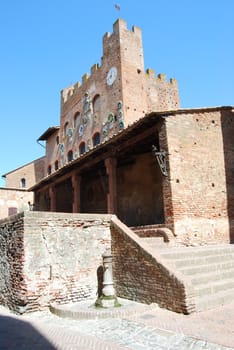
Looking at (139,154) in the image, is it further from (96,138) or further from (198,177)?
(96,138)

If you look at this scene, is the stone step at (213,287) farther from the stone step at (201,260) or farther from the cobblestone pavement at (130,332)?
the stone step at (201,260)

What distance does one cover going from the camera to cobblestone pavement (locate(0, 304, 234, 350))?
438 cm

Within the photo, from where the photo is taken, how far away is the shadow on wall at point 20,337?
454 cm

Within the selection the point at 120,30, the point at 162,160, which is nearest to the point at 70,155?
the point at 120,30

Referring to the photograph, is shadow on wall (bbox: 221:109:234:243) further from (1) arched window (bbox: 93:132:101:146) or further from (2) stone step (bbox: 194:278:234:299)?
(1) arched window (bbox: 93:132:101:146)

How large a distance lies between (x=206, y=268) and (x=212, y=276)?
1.04ft

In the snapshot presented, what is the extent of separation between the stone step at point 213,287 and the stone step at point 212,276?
0.09m

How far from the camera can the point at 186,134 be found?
1057cm

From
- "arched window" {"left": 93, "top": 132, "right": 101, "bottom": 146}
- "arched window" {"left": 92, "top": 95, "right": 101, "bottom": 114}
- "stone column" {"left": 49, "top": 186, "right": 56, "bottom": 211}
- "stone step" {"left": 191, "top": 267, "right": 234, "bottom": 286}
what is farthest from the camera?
"arched window" {"left": 92, "top": 95, "right": 101, "bottom": 114}

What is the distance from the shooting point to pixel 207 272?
7.35m

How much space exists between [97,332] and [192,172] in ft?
21.5

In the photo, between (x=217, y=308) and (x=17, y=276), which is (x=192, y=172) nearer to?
(x=217, y=308)

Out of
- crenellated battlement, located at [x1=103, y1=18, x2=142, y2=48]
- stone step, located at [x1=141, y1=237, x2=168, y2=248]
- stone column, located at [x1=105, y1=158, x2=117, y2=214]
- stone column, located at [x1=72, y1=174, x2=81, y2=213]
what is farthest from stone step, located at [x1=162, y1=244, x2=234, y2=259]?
crenellated battlement, located at [x1=103, y1=18, x2=142, y2=48]

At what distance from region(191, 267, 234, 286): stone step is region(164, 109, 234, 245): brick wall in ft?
6.81
